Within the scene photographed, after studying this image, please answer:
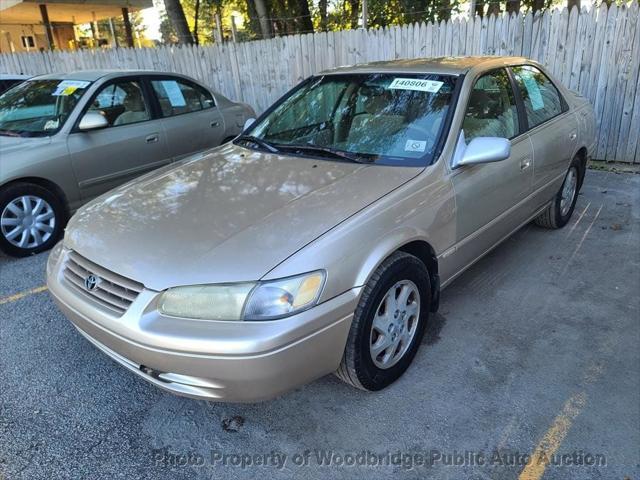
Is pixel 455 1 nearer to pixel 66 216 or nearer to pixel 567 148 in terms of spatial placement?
pixel 567 148

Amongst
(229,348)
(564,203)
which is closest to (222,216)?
(229,348)

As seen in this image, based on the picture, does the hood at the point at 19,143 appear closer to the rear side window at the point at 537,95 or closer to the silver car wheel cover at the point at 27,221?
the silver car wheel cover at the point at 27,221

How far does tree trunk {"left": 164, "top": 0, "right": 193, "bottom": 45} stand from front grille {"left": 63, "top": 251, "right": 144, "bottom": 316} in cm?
1079

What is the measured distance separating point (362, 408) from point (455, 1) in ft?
36.3

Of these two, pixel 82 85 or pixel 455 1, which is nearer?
pixel 82 85

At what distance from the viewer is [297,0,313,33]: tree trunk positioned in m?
12.9

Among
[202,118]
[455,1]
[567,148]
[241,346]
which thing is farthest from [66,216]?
[455,1]

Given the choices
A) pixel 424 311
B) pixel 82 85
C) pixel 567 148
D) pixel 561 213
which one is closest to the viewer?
pixel 424 311

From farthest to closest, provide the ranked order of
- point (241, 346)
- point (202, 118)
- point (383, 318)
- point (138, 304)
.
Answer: point (202, 118) < point (383, 318) < point (138, 304) < point (241, 346)

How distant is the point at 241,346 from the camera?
6.55ft

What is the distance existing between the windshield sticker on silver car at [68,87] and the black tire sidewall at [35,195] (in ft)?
3.76

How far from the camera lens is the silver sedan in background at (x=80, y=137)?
14.8 feet

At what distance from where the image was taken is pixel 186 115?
5816 millimetres

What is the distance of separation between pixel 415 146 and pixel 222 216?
125 cm
